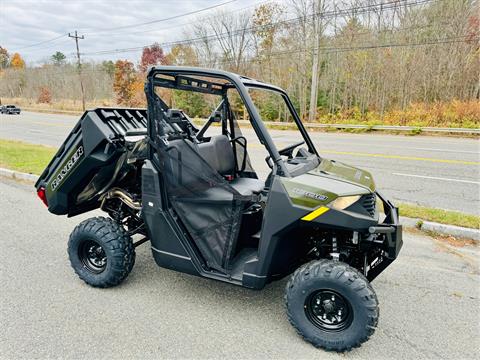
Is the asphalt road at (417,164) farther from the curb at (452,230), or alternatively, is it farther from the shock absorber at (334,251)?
the curb at (452,230)

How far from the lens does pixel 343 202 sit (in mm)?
2354

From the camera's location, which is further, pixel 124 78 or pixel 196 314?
pixel 124 78

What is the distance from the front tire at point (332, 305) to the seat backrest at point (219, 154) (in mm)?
1344

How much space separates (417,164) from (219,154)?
24.3ft

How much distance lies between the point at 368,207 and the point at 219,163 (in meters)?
1.49

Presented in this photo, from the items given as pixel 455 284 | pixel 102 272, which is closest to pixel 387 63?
pixel 455 284

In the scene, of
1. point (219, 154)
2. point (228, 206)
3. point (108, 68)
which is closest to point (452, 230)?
point (219, 154)

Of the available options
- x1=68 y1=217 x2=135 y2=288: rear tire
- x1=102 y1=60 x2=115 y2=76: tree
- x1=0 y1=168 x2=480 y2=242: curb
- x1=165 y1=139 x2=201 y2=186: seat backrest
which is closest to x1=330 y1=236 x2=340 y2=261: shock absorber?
x1=165 y1=139 x2=201 y2=186: seat backrest

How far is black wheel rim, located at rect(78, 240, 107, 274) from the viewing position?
3.29 metres

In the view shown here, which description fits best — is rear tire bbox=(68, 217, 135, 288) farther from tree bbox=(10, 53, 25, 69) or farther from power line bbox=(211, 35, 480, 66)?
tree bbox=(10, 53, 25, 69)

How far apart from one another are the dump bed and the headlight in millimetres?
1911

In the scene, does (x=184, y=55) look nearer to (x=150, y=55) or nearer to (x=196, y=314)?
(x=150, y=55)

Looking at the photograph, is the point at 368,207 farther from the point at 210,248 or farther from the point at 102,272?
the point at 102,272

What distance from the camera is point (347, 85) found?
23.0 m
